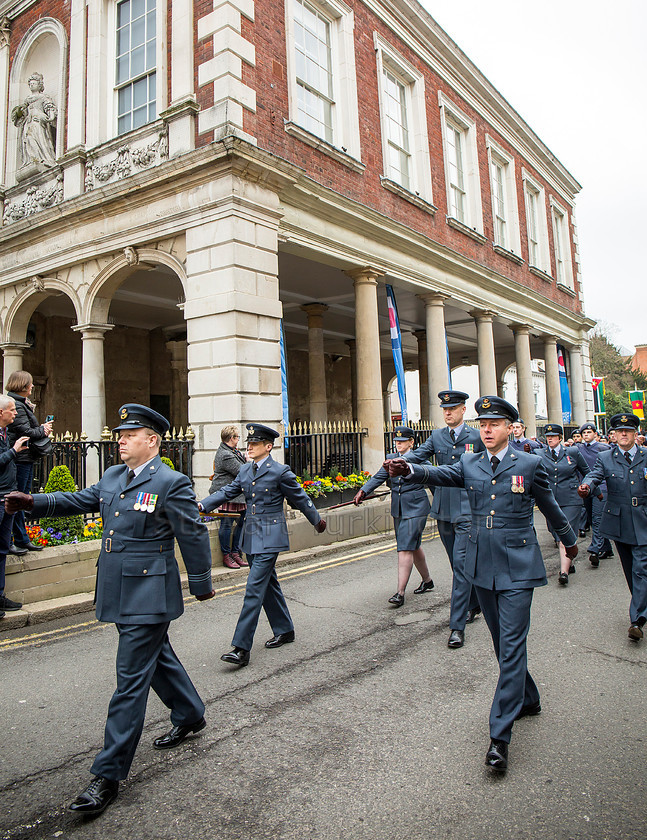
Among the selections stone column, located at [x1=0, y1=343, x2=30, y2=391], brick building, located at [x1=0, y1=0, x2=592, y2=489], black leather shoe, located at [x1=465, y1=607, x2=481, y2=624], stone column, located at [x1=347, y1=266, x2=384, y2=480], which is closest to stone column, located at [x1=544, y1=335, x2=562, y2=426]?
brick building, located at [x1=0, y1=0, x2=592, y2=489]

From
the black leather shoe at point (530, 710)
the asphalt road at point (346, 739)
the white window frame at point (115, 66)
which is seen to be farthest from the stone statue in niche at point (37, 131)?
the black leather shoe at point (530, 710)

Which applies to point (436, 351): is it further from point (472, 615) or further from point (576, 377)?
point (576, 377)

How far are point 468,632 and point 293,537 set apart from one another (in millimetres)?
4445

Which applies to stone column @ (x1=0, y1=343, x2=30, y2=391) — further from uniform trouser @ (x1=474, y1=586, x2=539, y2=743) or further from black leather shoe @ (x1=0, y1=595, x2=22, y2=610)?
uniform trouser @ (x1=474, y1=586, x2=539, y2=743)

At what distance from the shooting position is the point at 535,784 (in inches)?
119

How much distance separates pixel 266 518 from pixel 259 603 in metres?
0.71

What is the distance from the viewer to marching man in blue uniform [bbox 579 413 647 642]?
17.5ft

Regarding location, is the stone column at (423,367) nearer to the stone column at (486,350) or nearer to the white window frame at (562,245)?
the stone column at (486,350)

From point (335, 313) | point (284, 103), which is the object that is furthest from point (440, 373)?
point (284, 103)

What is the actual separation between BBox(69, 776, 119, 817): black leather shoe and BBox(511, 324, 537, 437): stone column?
64.6ft

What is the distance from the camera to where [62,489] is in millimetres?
7273

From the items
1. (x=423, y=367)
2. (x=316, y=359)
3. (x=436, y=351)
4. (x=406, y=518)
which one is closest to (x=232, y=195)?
(x=406, y=518)

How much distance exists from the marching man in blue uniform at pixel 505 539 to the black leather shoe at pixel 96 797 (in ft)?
6.47

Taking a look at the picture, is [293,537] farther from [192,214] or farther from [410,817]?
[410,817]
